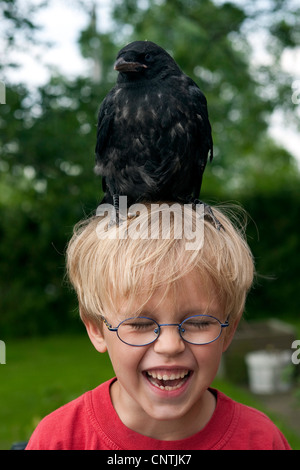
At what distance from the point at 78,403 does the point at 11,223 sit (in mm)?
7744

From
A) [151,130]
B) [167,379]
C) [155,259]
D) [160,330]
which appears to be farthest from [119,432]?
[151,130]

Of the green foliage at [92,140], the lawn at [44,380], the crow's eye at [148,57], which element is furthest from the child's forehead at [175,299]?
the green foliage at [92,140]

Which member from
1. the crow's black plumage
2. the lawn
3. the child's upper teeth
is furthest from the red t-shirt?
the lawn

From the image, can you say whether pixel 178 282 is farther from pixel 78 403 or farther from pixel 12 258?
pixel 12 258

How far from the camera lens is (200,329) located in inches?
57.2

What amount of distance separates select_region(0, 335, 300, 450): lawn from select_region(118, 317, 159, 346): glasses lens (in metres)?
2.87

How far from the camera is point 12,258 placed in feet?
29.8

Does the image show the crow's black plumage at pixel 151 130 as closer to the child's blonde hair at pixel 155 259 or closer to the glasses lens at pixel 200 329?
the child's blonde hair at pixel 155 259

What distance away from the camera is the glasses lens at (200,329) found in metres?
1.43

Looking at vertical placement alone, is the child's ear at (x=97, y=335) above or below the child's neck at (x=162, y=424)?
above

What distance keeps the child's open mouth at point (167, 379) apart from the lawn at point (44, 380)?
2.84 metres

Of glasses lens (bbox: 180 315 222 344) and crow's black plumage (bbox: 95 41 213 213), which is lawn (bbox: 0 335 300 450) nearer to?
crow's black plumage (bbox: 95 41 213 213)

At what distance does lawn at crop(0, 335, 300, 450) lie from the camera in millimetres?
5078

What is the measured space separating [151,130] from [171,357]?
2.95 ft
